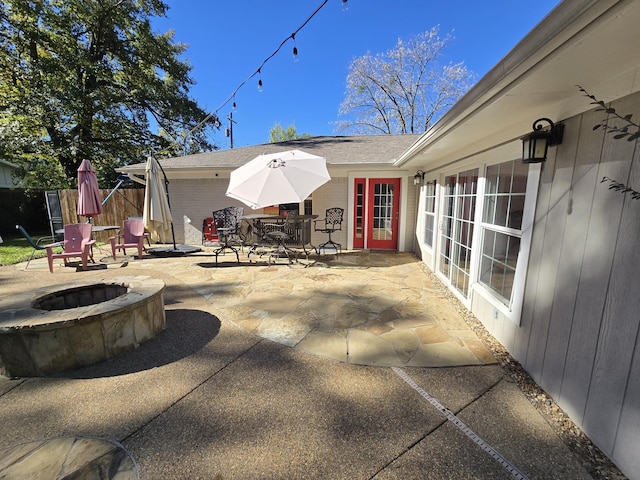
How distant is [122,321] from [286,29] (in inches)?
195

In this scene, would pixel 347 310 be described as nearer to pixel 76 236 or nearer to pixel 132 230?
pixel 76 236

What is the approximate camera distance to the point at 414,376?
2.40 m

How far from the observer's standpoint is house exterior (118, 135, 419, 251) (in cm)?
764

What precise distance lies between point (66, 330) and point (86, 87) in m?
15.5

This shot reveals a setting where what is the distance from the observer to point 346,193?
7.92 metres

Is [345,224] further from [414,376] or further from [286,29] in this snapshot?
[414,376]

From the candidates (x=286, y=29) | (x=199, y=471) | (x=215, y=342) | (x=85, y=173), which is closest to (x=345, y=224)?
(x=286, y=29)

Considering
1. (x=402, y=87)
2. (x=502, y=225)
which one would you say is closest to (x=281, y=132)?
(x=402, y=87)

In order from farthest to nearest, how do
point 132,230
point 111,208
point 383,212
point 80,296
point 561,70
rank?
point 111,208, point 383,212, point 132,230, point 80,296, point 561,70

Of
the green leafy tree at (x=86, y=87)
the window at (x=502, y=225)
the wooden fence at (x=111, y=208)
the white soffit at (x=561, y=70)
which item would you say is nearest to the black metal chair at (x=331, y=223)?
the window at (x=502, y=225)

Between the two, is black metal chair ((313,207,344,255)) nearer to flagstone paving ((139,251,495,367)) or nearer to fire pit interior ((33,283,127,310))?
flagstone paving ((139,251,495,367))

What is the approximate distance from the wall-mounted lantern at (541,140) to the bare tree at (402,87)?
17.6 meters

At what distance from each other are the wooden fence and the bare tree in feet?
45.7

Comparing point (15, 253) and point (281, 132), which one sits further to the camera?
point (281, 132)
